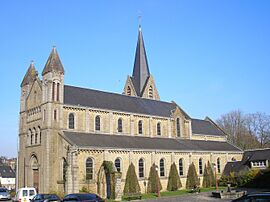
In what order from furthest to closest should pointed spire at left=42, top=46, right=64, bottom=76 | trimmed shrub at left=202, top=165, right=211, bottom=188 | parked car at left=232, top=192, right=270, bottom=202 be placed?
trimmed shrub at left=202, top=165, right=211, bottom=188
pointed spire at left=42, top=46, right=64, bottom=76
parked car at left=232, top=192, right=270, bottom=202

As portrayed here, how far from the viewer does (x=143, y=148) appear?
43375mm

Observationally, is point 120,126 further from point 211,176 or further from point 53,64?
point 211,176

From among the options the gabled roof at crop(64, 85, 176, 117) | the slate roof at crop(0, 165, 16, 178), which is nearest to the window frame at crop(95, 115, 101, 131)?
the gabled roof at crop(64, 85, 176, 117)

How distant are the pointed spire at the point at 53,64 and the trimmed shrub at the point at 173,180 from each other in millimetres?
20274

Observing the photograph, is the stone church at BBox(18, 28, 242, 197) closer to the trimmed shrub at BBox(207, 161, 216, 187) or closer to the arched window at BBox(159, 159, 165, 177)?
the arched window at BBox(159, 159, 165, 177)

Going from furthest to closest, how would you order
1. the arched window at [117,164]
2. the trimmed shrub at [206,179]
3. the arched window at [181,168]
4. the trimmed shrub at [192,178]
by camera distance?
the trimmed shrub at [206,179]
the arched window at [181,168]
the trimmed shrub at [192,178]
the arched window at [117,164]

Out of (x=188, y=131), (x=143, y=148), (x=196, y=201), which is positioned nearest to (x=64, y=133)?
(x=143, y=148)

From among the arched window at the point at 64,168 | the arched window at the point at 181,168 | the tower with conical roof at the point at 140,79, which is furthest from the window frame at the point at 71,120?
the tower with conical roof at the point at 140,79

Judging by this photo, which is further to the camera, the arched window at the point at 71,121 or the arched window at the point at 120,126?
the arched window at the point at 120,126

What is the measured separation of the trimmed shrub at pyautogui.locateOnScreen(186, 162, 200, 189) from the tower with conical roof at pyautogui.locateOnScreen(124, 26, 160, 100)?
69.0 feet

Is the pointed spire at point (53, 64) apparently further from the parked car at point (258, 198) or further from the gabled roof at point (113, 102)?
the parked car at point (258, 198)

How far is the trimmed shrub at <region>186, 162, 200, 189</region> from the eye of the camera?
1869 inches

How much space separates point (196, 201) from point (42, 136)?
1998 cm

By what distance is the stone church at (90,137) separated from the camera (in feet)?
123
